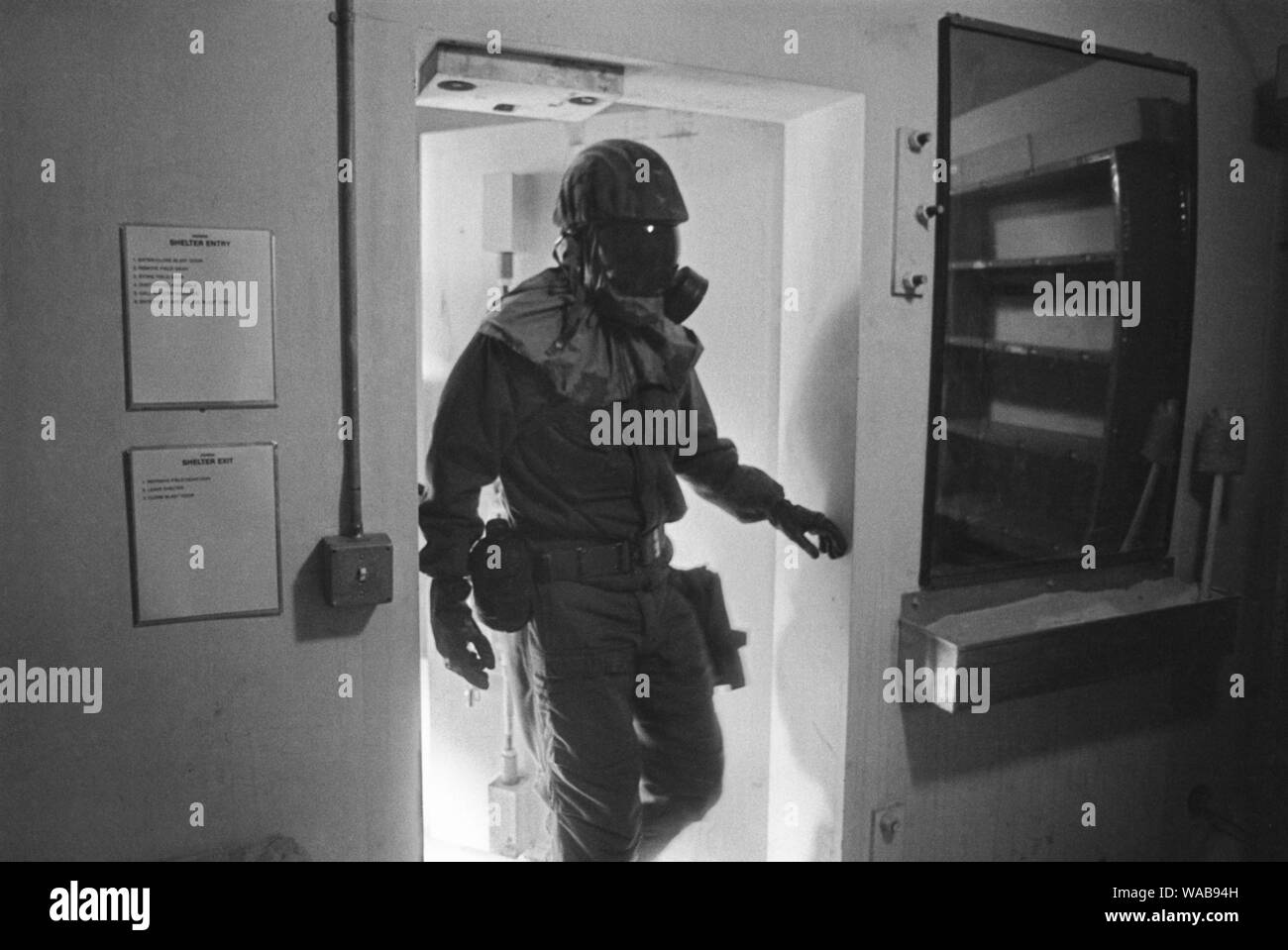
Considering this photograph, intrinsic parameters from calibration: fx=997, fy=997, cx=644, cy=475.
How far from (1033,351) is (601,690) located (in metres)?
1.11

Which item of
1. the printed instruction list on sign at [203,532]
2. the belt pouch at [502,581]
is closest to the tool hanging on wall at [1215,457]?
the belt pouch at [502,581]

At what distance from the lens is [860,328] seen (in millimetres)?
1873

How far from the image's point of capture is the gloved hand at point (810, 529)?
1.93 meters

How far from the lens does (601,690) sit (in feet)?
6.09

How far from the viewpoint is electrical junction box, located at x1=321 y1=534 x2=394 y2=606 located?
147cm

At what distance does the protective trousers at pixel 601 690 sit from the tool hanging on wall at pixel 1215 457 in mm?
1184

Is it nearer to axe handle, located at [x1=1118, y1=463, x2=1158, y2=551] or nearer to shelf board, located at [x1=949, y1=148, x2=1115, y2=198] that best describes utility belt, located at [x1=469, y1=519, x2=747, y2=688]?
shelf board, located at [x1=949, y1=148, x2=1115, y2=198]

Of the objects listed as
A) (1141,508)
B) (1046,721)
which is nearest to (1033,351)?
(1141,508)

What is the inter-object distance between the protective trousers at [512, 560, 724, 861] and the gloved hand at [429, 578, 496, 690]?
12 cm

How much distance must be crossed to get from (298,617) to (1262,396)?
221 centimetres

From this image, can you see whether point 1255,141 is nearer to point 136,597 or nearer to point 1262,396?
point 1262,396

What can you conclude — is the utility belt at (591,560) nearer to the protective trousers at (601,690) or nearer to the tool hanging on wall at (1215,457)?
the protective trousers at (601,690)

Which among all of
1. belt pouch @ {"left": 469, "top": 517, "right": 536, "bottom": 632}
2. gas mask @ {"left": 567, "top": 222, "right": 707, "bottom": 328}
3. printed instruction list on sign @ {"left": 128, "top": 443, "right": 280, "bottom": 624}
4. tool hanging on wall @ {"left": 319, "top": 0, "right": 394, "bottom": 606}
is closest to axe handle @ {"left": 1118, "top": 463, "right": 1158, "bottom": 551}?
gas mask @ {"left": 567, "top": 222, "right": 707, "bottom": 328}

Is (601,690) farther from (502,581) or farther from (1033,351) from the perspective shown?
(1033,351)
